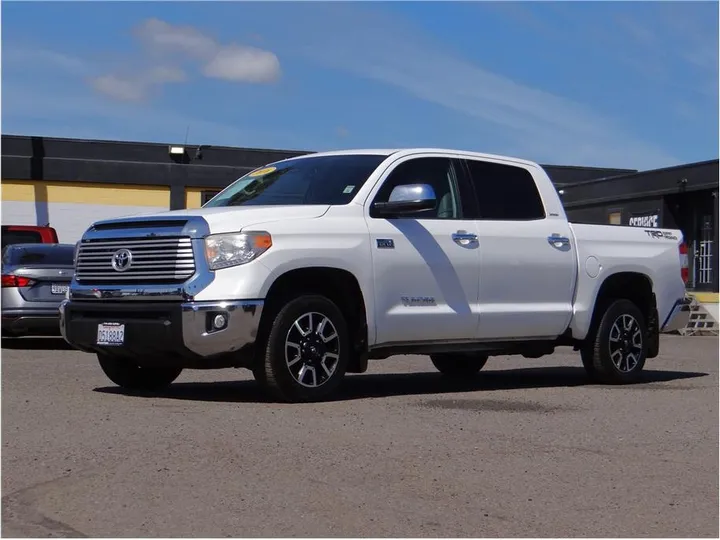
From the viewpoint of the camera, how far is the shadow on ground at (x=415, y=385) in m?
10.4

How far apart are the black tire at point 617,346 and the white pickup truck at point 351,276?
0.02 m

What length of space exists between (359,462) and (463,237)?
414 centimetres

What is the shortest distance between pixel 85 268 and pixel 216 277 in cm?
140

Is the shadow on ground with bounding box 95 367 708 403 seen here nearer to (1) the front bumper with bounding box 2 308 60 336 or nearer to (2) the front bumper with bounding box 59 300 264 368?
(2) the front bumper with bounding box 59 300 264 368

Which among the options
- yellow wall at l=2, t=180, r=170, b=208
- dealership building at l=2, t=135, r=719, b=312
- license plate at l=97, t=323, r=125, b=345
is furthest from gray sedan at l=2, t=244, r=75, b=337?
yellow wall at l=2, t=180, r=170, b=208

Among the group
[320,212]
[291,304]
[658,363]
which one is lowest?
[658,363]

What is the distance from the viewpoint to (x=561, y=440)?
26.6 ft

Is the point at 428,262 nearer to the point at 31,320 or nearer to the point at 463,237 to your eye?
the point at 463,237

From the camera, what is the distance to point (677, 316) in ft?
42.7

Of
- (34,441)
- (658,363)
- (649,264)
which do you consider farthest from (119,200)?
(34,441)

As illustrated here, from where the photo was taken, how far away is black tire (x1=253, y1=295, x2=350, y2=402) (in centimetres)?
959

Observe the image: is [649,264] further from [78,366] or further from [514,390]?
[78,366]

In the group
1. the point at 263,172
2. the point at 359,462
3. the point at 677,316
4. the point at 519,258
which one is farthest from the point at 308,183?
the point at 677,316

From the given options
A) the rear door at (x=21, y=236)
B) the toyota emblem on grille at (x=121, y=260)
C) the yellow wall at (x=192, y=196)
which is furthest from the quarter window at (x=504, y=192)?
the yellow wall at (x=192, y=196)
